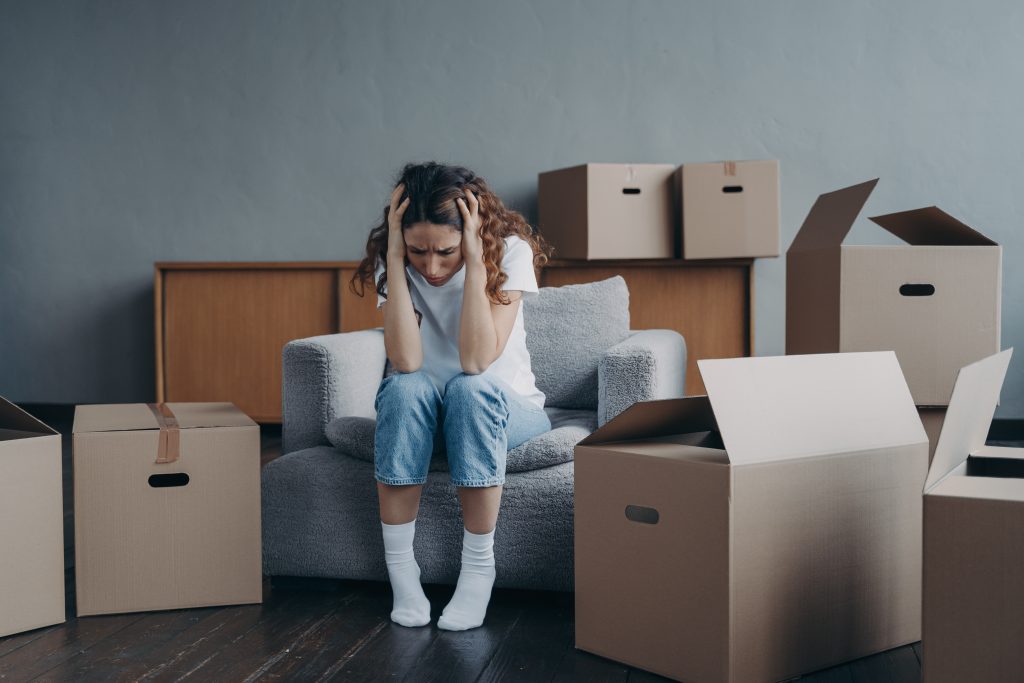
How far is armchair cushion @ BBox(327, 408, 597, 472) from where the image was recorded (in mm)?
1708

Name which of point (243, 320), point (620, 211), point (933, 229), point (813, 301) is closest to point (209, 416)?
point (813, 301)

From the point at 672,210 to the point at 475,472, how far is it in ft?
6.27

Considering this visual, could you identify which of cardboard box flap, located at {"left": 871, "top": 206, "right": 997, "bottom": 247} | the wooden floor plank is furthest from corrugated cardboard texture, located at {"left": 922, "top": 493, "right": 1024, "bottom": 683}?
→ cardboard box flap, located at {"left": 871, "top": 206, "right": 997, "bottom": 247}

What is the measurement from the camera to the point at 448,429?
5.28ft

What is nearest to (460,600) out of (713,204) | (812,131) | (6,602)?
(6,602)

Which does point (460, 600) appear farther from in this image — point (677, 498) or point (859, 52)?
point (859, 52)

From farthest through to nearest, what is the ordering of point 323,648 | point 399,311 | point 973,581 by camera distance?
point 399,311
point 323,648
point 973,581

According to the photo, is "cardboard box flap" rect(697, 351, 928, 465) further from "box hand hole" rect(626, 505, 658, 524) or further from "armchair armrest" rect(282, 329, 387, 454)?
"armchair armrest" rect(282, 329, 387, 454)

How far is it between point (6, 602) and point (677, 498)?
1127 millimetres

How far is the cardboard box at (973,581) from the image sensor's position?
3.34 ft

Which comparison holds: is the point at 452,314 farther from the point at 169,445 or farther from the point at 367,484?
the point at 169,445

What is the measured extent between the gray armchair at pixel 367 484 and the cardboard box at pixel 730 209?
3.90 ft

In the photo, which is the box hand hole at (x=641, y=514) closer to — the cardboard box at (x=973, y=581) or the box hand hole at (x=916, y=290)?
the cardboard box at (x=973, y=581)

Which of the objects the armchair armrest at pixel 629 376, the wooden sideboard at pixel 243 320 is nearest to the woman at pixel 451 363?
the armchair armrest at pixel 629 376
